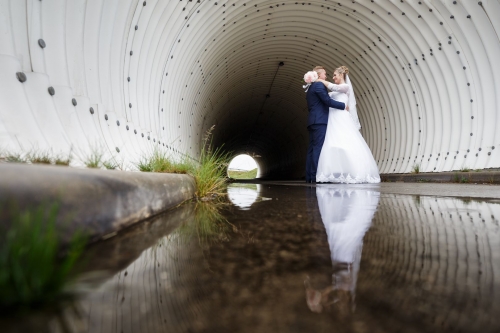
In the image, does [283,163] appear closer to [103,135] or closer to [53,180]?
[103,135]

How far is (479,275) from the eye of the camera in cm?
85

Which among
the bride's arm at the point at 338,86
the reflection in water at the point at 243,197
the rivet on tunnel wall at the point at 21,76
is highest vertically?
the bride's arm at the point at 338,86

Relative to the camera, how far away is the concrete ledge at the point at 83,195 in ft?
3.36

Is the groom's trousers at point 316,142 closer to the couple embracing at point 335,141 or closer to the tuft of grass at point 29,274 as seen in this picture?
the couple embracing at point 335,141

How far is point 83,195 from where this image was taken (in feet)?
4.14

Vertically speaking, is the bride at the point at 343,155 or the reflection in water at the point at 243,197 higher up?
the bride at the point at 343,155

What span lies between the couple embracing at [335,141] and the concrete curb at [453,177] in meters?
1.51

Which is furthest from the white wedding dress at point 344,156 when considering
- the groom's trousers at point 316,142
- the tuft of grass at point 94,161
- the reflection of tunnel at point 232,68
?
the tuft of grass at point 94,161

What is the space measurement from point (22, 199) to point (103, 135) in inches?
99.4

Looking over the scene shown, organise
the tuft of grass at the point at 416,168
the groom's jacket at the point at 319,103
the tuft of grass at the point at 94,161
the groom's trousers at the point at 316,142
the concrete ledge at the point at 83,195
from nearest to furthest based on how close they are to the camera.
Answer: the concrete ledge at the point at 83,195
the tuft of grass at the point at 94,161
the groom's jacket at the point at 319,103
the groom's trousers at the point at 316,142
the tuft of grass at the point at 416,168

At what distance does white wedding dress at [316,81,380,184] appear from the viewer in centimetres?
723

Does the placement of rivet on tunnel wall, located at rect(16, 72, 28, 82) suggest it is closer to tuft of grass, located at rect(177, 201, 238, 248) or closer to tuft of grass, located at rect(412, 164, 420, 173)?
tuft of grass, located at rect(177, 201, 238, 248)

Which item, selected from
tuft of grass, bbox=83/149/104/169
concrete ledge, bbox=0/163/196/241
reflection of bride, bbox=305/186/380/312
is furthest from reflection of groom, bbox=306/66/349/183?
concrete ledge, bbox=0/163/196/241

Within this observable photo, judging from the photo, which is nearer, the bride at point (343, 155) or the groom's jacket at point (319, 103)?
the bride at point (343, 155)
